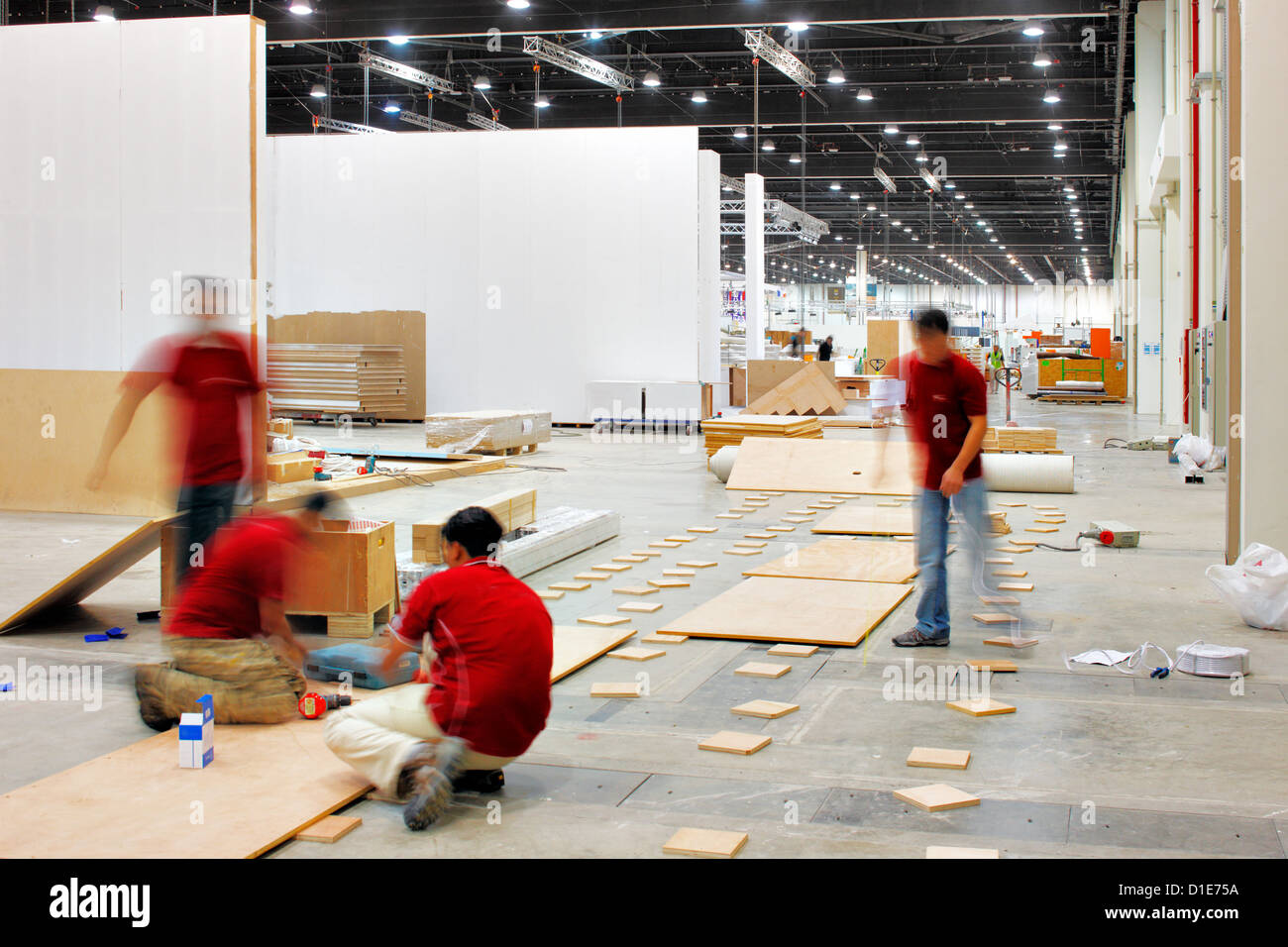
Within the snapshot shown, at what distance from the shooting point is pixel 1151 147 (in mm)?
22531

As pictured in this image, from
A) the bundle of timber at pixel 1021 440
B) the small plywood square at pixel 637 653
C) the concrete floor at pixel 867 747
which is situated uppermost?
the bundle of timber at pixel 1021 440

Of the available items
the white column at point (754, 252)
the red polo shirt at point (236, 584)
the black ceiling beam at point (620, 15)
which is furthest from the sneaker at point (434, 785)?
the white column at point (754, 252)

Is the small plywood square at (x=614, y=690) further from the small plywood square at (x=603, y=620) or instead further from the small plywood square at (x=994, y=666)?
the small plywood square at (x=994, y=666)

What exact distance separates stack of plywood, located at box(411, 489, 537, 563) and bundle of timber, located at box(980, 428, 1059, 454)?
8.79 metres

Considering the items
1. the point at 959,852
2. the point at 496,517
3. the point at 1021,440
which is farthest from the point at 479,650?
the point at 1021,440

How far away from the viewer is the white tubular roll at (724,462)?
1387 centimetres

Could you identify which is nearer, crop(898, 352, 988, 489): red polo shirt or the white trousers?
the white trousers

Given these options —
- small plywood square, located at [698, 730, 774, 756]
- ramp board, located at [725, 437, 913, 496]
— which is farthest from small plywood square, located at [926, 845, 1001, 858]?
ramp board, located at [725, 437, 913, 496]

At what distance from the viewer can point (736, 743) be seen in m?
4.47

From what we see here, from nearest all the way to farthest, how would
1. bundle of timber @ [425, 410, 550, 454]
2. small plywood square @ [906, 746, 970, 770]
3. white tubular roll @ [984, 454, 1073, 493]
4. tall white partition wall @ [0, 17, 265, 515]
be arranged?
small plywood square @ [906, 746, 970, 770], tall white partition wall @ [0, 17, 265, 515], white tubular roll @ [984, 454, 1073, 493], bundle of timber @ [425, 410, 550, 454]

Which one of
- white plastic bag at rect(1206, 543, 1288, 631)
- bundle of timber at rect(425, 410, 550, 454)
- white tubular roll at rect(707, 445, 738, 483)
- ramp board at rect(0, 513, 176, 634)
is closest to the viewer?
ramp board at rect(0, 513, 176, 634)

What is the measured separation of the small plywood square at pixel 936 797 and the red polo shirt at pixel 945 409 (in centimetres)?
233

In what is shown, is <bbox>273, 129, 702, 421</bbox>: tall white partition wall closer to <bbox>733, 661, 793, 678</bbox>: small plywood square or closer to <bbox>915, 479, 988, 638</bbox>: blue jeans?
<bbox>915, 479, 988, 638</bbox>: blue jeans

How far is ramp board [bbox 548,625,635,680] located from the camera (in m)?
5.68
